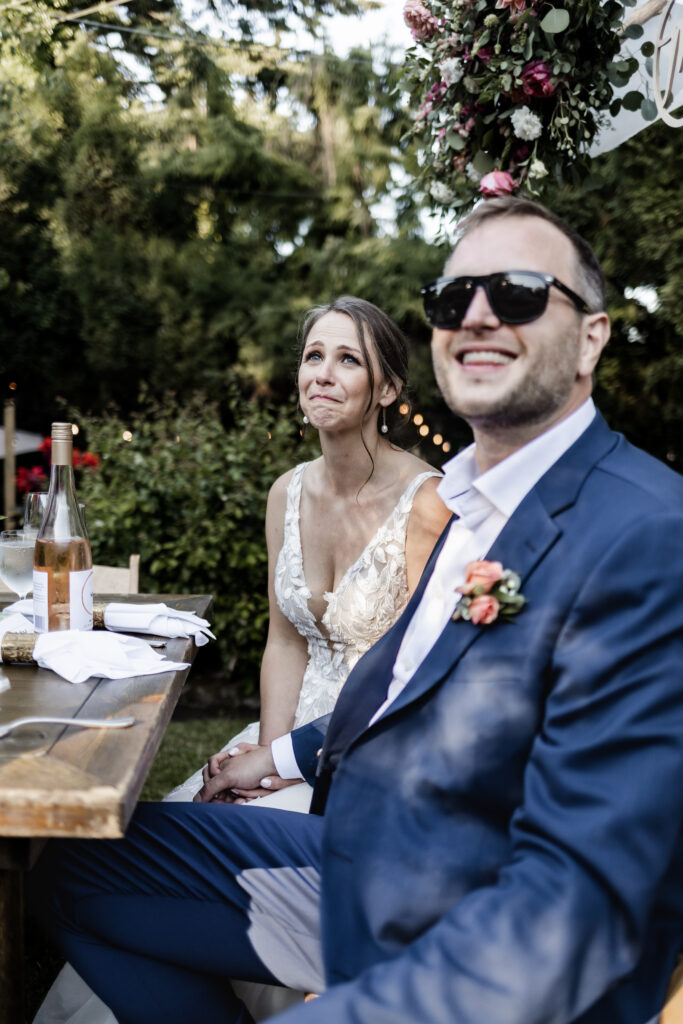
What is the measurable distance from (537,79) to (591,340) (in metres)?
1.61

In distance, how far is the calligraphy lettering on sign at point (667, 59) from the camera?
2.56 meters

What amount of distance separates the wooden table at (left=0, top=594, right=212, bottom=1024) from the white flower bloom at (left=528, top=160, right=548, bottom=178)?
201 centimetres

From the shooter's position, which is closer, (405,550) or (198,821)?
(198,821)

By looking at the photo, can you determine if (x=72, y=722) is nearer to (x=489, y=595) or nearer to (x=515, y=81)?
(x=489, y=595)

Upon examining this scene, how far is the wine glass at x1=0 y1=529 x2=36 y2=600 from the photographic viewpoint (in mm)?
2160

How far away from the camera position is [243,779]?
221 centimetres

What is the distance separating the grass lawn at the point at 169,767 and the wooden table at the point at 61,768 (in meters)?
1.18

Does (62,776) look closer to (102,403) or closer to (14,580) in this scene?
(14,580)

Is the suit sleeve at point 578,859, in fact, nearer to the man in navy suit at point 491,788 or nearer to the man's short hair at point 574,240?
the man in navy suit at point 491,788

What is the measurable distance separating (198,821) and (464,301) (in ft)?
3.66

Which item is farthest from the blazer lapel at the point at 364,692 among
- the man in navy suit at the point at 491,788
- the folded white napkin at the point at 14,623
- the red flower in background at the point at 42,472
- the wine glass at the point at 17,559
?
the red flower in background at the point at 42,472

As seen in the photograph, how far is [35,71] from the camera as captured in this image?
9.27 meters

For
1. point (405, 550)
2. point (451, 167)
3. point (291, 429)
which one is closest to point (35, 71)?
point (291, 429)

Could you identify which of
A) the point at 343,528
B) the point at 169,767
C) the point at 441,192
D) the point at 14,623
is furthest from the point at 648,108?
the point at 169,767
